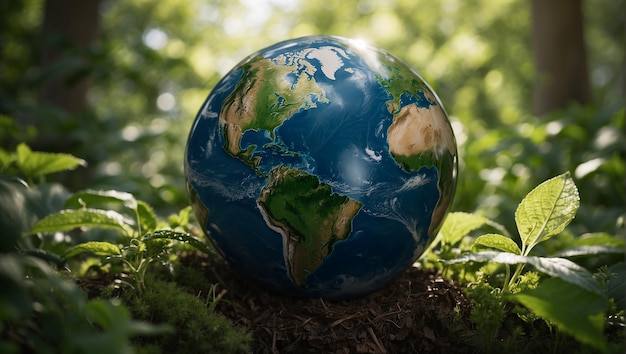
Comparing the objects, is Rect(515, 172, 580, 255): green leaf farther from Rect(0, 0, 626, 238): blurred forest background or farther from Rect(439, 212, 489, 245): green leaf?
Rect(0, 0, 626, 238): blurred forest background

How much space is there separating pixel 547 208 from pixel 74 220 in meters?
2.02

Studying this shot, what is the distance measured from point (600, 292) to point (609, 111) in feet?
12.9

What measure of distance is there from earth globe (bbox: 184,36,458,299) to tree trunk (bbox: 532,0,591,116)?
5.29m

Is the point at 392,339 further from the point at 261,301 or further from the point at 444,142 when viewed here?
the point at 444,142

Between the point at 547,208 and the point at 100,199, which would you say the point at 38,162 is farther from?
the point at 547,208

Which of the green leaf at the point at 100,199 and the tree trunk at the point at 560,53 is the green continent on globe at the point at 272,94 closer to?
the green leaf at the point at 100,199

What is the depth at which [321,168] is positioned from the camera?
2.30 m

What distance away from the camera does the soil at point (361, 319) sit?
7.73ft

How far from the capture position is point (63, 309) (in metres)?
2.06

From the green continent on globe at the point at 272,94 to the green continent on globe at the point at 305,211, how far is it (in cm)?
16

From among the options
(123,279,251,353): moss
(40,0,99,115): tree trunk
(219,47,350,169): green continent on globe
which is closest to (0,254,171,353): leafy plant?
(123,279,251,353): moss

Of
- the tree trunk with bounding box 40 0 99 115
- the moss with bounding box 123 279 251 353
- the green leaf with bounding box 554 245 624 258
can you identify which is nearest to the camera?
the moss with bounding box 123 279 251 353

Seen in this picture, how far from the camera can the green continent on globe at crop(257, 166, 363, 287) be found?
231cm

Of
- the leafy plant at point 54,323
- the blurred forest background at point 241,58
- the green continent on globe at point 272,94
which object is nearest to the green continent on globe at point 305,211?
the green continent on globe at point 272,94
